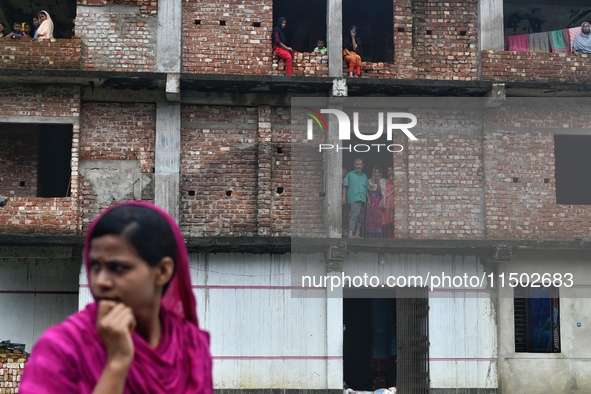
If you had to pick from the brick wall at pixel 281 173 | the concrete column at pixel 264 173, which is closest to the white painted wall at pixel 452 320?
the brick wall at pixel 281 173

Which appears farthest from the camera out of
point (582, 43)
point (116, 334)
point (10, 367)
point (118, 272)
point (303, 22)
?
point (303, 22)

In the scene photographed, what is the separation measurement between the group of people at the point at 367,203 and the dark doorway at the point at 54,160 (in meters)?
6.04

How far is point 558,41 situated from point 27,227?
10.9 m

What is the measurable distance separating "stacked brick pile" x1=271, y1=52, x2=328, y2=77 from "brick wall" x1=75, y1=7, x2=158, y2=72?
7.53 feet

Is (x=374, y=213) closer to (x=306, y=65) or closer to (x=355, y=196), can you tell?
(x=355, y=196)

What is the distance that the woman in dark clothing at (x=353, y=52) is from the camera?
17.5m

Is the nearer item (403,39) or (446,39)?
(403,39)

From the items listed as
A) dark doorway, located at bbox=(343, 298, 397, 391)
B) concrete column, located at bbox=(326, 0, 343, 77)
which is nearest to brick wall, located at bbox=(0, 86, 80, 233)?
concrete column, located at bbox=(326, 0, 343, 77)

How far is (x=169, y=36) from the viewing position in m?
17.3

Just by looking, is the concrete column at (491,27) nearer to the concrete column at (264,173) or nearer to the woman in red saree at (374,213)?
the woman in red saree at (374,213)

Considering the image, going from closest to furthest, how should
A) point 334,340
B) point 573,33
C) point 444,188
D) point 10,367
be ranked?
point 10,367 < point 334,340 < point 444,188 < point 573,33

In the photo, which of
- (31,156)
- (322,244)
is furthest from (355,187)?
(31,156)

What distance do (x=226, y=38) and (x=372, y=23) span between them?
3.90 meters

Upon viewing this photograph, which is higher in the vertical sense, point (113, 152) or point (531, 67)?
point (531, 67)
